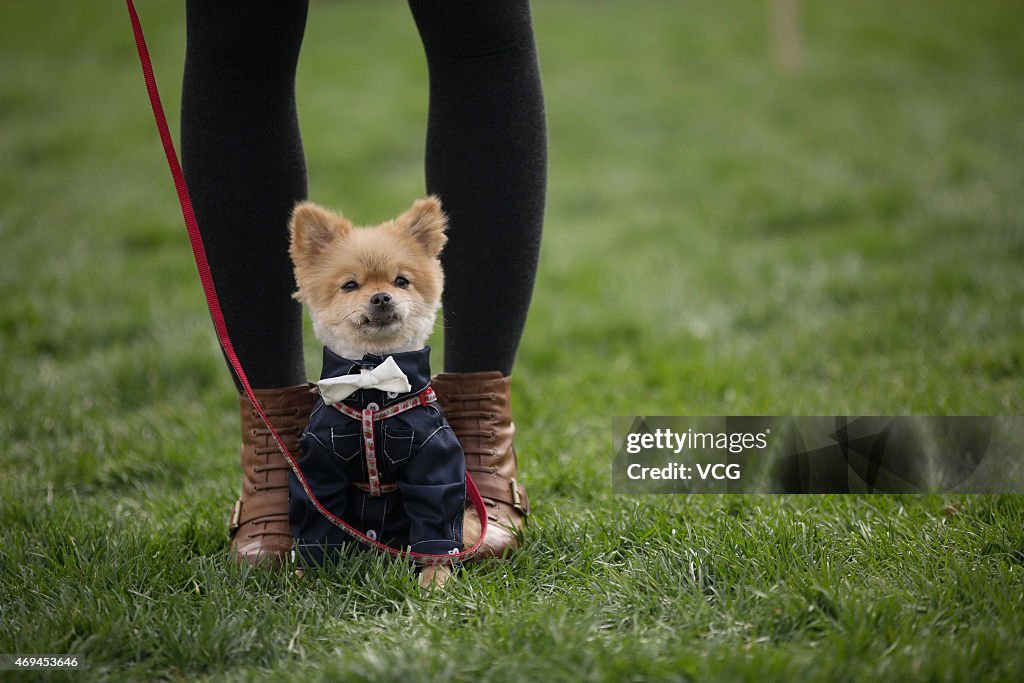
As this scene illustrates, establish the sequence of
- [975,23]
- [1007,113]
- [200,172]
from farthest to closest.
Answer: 1. [975,23]
2. [1007,113]
3. [200,172]

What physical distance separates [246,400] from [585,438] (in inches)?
43.3

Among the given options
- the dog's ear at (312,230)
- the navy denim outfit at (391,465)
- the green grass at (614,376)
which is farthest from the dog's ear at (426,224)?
the green grass at (614,376)

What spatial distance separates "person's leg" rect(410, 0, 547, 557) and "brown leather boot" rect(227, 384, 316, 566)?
0.34m

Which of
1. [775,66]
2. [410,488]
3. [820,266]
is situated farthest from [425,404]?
[775,66]

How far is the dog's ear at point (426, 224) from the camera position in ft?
5.67

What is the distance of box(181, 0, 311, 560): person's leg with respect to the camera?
178 cm

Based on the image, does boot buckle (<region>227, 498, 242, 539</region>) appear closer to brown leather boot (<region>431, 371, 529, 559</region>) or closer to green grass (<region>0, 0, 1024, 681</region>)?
green grass (<region>0, 0, 1024, 681</region>)

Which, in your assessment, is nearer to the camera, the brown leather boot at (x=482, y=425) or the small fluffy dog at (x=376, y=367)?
the small fluffy dog at (x=376, y=367)

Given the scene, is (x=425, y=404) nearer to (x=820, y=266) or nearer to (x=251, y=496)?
(x=251, y=496)

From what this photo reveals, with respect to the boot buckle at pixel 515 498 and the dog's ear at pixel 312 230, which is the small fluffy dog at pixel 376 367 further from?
the boot buckle at pixel 515 498

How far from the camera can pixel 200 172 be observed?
184cm

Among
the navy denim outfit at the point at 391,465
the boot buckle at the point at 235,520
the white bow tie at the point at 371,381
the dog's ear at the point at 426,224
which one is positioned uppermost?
the dog's ear at the point at 426,224

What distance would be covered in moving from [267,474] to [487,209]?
2.51ft

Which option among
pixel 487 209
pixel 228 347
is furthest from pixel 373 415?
pixel 487 209
